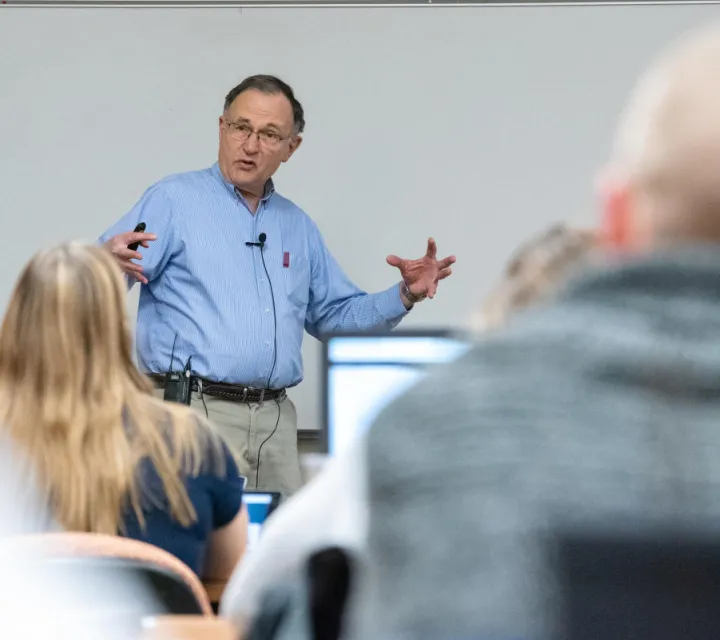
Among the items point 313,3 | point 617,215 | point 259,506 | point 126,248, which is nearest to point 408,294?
point 126,248

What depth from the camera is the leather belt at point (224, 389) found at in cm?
348

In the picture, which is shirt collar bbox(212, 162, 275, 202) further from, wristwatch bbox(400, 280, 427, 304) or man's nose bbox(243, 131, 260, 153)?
wristwatch bbox(400, 280, 427, 304)

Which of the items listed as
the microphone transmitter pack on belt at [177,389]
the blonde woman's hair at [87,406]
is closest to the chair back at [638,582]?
the blonde woman's hair at [87,406]

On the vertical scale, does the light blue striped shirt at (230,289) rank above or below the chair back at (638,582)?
above

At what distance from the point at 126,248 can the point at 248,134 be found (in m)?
0.78

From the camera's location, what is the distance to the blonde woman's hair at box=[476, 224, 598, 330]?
2.94 ft

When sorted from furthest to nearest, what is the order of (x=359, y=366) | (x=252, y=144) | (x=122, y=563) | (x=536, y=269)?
(x=252, y=144)
(x=359, y=366)
(x=122, y=563)
(x=536, y=269)

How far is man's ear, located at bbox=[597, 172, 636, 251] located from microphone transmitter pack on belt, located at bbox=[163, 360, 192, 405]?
2454mm

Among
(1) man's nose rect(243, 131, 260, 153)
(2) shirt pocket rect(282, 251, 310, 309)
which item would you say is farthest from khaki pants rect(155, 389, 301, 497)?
(1) man's nose rect(243, 131, 260, 153)

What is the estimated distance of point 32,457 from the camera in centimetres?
180

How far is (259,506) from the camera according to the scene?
99.3 inches

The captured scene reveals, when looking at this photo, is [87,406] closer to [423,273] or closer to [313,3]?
[423,273]

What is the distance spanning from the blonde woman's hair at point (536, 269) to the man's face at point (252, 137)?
275cm

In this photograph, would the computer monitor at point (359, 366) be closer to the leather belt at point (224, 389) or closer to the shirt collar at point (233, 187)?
the leather belt at point (224, 389)
